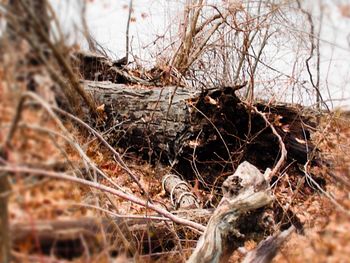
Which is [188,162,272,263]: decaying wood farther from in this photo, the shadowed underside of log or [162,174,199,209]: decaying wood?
the shadowed underside of log

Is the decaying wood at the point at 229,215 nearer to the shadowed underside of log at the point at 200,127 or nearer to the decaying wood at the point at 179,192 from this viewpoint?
the decaying wood at the point at 179,192

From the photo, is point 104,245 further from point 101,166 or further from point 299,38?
point 299,38

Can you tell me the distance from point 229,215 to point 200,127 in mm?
2238

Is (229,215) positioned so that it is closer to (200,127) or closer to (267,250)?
(267,250)

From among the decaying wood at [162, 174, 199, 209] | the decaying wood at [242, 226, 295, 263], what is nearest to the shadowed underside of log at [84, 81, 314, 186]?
the decaying wood at [162, 174, 199, 209]

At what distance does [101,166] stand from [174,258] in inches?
80.4

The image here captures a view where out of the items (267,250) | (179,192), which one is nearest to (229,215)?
(267,250)

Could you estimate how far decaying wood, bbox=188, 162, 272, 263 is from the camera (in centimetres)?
305

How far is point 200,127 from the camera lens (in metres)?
5.46

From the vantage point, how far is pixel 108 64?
715cm

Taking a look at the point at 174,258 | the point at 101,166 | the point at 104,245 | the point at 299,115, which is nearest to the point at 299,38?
the point at 299,115

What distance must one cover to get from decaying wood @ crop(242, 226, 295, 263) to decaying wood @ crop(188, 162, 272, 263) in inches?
6.4

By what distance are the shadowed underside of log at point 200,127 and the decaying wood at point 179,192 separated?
251 mm

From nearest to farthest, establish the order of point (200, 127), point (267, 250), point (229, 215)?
point (267, 250)
point (229, 215)
point (200, 127)
